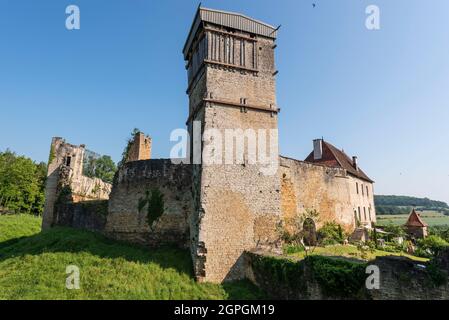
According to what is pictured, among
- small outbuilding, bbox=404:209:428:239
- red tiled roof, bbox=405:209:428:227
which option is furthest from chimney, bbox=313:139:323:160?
small outbuilding, bbox=404:209:428:239

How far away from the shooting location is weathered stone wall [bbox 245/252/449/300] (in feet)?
23.5

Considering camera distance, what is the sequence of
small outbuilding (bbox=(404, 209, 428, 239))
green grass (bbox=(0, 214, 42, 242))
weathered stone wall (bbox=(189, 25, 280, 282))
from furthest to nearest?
small outbuilding (bbox=(404, 209, 428, 239)) → green grass (bbox=(0, 214, 42, 242)) → weathered stone wall (bbox=(189, 25, 280, 282))

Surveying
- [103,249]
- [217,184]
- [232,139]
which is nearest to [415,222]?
[232,139]

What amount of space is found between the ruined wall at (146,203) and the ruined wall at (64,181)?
724cm

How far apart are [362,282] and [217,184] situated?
271 inches

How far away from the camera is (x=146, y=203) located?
15.4 m

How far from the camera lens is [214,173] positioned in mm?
12859

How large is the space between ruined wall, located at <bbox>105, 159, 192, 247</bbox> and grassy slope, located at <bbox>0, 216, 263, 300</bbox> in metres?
0.73

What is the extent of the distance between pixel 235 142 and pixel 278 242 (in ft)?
17.5

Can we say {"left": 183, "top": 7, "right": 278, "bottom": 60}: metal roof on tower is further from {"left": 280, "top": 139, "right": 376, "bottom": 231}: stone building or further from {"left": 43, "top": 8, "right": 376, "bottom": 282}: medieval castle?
{"left": 280, "top": 139, "right": 376, "bottom": 231}: stone building

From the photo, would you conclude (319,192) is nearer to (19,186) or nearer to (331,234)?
(331,234)
